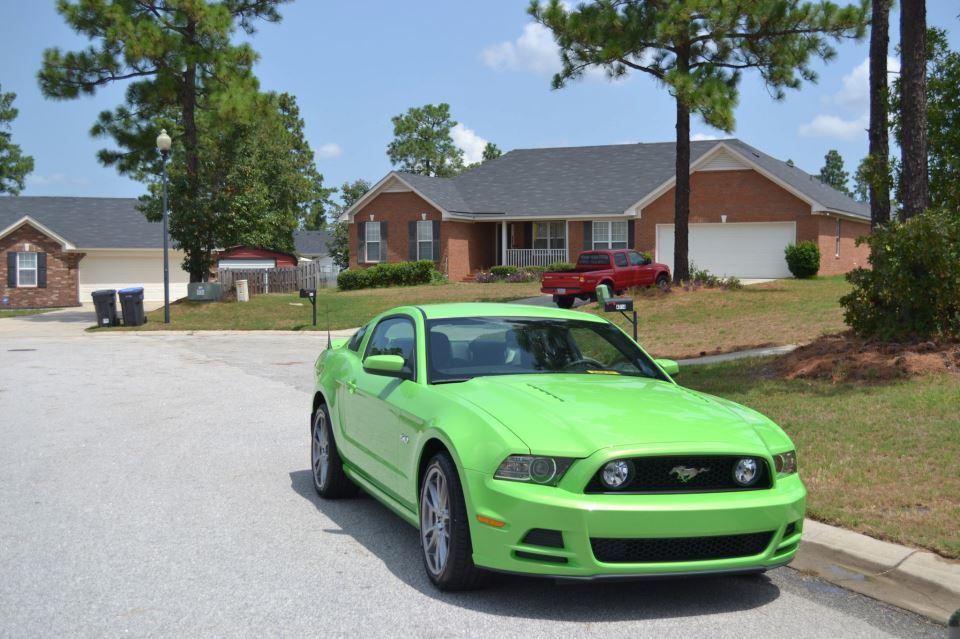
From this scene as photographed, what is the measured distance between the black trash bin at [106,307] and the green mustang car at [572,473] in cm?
2352

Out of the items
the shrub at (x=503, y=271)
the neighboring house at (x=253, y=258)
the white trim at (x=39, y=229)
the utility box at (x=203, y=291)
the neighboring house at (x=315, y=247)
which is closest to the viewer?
the utility box at (x=203, y=291)

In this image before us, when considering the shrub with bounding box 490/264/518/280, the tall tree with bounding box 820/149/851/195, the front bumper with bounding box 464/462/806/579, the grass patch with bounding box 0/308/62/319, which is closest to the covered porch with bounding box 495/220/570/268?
the shrub with bounding box 490/264/518/280

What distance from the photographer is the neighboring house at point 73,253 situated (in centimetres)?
4500

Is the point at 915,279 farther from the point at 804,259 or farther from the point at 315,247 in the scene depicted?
the point at 315,247

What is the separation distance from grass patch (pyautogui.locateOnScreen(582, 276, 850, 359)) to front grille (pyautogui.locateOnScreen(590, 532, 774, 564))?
11.5m

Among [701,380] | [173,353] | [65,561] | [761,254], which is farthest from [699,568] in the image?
[761,254]

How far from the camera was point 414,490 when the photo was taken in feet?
18.7

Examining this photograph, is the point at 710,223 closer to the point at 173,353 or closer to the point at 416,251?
the point at 416,251

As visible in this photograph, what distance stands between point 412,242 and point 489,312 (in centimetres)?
3711

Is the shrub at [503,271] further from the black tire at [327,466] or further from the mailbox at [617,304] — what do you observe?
the black tire at [327,466]

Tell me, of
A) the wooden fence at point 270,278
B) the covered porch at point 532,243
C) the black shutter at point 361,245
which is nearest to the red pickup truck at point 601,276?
the covered porch at point 532,243

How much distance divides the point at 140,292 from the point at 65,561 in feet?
77.7

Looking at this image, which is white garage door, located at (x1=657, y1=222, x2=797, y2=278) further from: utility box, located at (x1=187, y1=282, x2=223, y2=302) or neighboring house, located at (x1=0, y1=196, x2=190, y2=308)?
neighboring house, located at (x1=0, y1=196, x2=190, y2=308)

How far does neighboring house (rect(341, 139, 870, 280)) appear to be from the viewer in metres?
38.8
